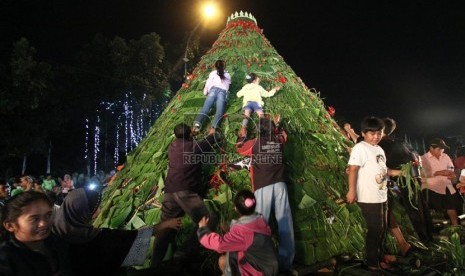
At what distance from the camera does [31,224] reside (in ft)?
6.03

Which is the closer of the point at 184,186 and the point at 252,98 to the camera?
the point at 184,186

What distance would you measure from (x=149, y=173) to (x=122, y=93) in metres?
17.9

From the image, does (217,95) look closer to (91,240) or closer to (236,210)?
(236,210)

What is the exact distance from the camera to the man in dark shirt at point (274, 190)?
12.0 ft

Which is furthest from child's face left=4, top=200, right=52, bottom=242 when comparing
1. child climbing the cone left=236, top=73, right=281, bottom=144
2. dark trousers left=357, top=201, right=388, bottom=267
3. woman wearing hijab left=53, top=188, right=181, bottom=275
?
child climbing the cone left=236, top=73, right=281, bottom=144

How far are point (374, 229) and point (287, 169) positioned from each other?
155 centimetres

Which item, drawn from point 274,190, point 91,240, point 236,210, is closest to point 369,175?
point 274,190

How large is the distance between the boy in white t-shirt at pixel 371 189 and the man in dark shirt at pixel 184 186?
1.78 metres

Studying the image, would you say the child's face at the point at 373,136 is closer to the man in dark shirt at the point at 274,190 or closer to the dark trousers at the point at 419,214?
the man in dark shirt at the point at 274,190

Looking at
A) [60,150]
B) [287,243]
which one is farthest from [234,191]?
[60,150]

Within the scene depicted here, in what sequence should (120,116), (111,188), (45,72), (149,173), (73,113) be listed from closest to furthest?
1. (149,173)
2. (111,188)
3. (45,72)
4. (73,113)
5. (120,116)

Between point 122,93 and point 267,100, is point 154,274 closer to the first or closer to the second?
point 267,100

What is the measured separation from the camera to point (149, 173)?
5.00m

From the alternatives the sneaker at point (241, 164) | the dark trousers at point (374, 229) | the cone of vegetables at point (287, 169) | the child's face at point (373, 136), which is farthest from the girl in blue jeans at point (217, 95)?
the dark trousers at point (374, 229)
